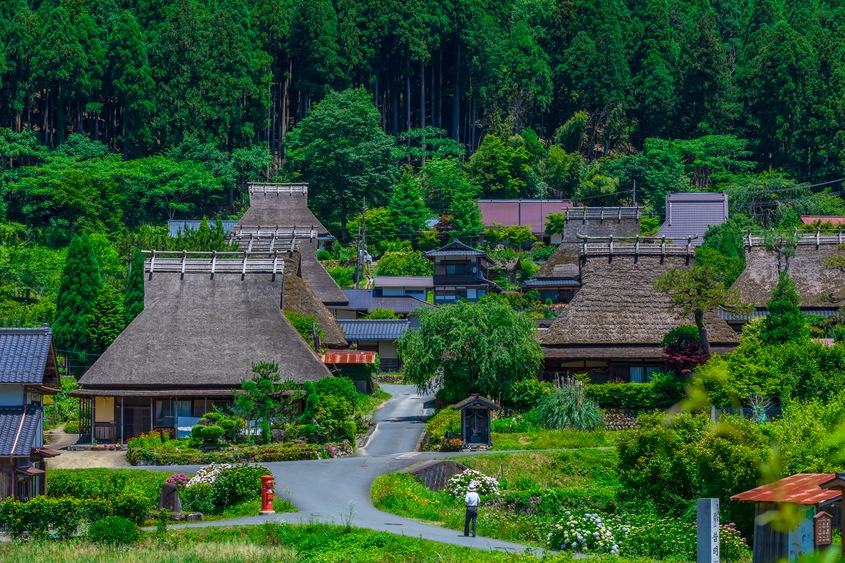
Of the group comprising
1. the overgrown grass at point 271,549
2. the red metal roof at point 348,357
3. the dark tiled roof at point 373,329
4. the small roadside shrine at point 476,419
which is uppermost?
the dark tiled roof at point 373,329

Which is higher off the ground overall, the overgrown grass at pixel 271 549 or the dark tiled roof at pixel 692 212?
the dark tiled roof at pixel 692 212

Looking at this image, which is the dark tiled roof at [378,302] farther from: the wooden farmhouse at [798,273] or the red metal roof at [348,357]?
the wooden farmhouse at [798,273]

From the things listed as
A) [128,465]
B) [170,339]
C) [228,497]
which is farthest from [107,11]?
[228,497]

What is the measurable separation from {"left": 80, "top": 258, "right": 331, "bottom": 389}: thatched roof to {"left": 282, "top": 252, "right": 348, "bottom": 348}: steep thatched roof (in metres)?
5.73

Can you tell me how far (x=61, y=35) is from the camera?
83.1 meters

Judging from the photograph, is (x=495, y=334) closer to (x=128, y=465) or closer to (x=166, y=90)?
(x=128, y=465)

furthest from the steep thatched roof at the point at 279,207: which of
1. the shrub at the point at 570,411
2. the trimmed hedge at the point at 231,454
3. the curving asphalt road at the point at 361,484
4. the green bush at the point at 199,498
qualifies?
the green bush at the point at 199,498

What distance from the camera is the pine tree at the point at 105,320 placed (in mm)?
49094

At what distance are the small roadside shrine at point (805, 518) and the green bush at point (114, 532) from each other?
11513 mm

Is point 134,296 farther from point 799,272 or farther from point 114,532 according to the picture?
point 799,272

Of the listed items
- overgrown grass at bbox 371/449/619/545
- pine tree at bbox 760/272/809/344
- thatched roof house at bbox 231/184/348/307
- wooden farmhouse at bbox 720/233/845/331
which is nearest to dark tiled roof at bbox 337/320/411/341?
thatched roof house at bbox 231/184/348/307

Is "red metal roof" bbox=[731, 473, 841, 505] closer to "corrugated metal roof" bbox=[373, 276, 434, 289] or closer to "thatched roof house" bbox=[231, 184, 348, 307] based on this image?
"thatched roof house" bbox=[231, 184, 348, 307]

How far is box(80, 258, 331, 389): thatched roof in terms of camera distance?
40594mm

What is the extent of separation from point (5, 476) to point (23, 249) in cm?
3560
